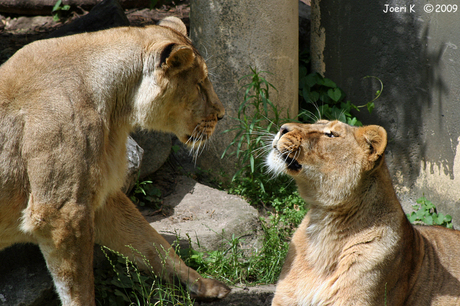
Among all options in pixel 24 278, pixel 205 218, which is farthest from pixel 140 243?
pixel 205 218

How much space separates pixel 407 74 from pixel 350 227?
119 inches

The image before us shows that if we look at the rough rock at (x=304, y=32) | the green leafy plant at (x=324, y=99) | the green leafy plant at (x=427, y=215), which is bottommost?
the green leafy plant at (x=427, y=215)

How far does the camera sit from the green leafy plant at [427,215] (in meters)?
4.97

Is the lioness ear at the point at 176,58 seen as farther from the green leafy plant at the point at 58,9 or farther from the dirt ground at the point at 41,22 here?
the green leafy plant at the point at 58,9

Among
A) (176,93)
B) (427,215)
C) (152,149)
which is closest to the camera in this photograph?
(176,93)

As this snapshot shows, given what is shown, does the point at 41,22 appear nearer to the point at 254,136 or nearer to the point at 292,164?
the point at 254,136

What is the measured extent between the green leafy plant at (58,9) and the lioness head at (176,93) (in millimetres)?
5398

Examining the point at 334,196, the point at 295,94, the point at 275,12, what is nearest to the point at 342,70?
the point at 295,94

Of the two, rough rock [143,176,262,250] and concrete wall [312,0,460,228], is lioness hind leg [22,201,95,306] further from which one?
concrete wall [312,0,460,228]

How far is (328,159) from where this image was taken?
118 inches

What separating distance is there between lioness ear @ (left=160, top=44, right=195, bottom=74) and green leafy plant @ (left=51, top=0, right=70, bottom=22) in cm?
582

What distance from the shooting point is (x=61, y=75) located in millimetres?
3072

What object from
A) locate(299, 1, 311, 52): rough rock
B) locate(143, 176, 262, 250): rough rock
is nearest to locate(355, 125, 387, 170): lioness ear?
locate(143, 176, 262, 250): rough rock

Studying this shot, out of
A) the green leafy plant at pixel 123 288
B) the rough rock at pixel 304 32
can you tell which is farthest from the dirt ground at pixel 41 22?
the green leafy plant at pixel 123 288
